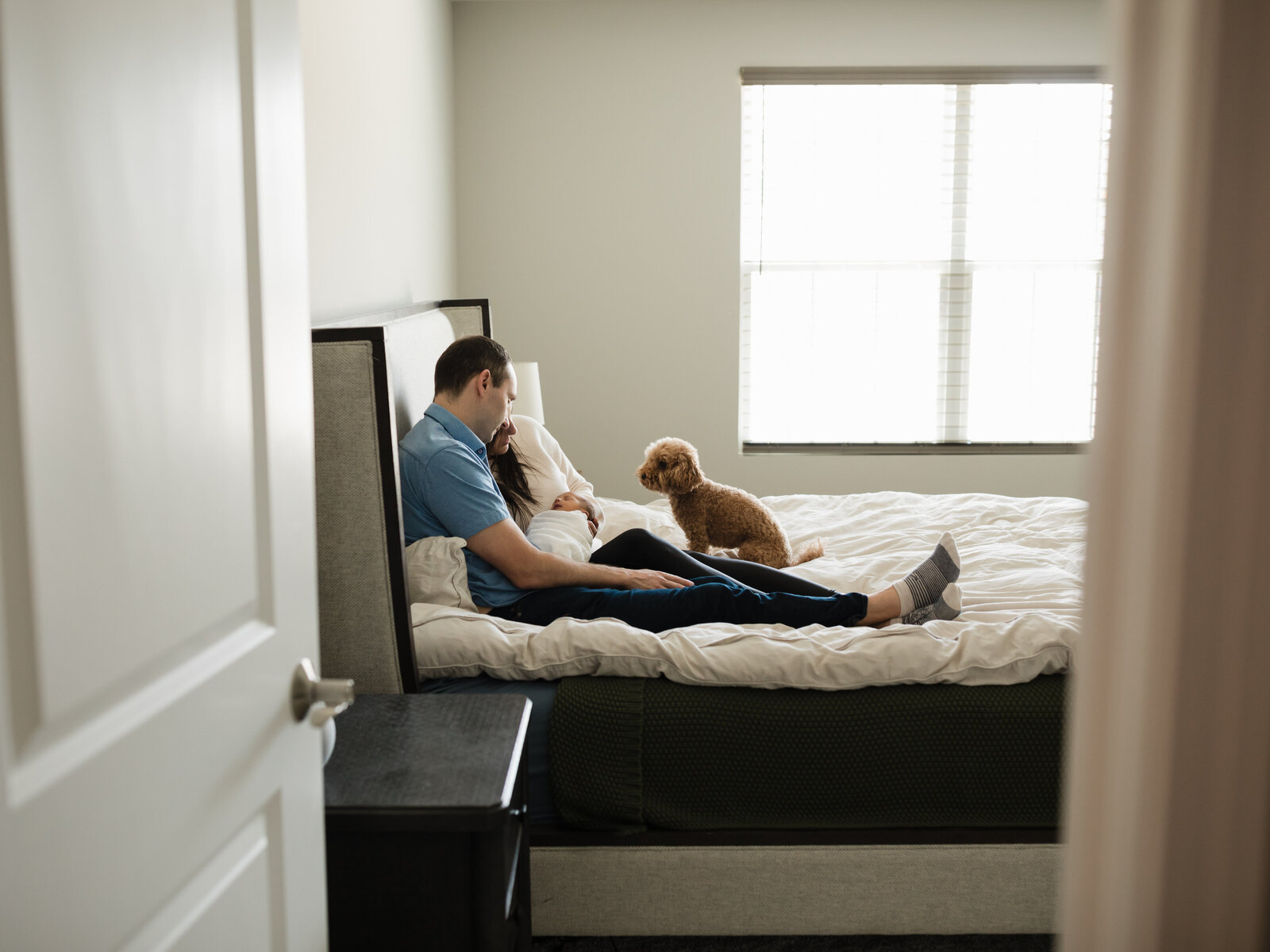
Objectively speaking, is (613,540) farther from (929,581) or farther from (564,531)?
(929,581)

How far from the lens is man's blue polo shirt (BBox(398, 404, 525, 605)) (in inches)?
74.7

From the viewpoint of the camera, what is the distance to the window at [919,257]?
427cm

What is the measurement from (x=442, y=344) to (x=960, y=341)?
2.51m

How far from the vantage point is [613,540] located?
2.28 metres

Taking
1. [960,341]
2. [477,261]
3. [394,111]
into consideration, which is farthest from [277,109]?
[960,341]

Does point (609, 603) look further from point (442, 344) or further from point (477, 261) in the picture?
point (477, 261)

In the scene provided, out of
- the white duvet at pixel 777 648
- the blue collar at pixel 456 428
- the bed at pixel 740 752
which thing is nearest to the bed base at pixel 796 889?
the bed at pixel 740 752

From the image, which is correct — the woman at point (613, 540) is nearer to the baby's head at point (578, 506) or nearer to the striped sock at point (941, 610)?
the baby's head at point (578, 506)

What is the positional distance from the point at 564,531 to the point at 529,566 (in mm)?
419

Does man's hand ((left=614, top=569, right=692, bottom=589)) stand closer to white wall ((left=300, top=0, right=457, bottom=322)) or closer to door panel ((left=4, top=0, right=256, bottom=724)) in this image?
white wall ((left=300, top=0, right=457, bottom=322))

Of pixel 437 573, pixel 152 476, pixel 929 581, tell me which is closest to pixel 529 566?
pixel 437 573

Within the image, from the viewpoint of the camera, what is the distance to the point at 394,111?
3.09 meters

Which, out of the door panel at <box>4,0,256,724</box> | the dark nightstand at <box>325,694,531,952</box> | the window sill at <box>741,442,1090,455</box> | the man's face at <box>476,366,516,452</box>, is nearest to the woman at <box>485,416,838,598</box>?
the man's face at <box>476,366,516,452</box>

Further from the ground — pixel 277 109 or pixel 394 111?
pixel 394 111
